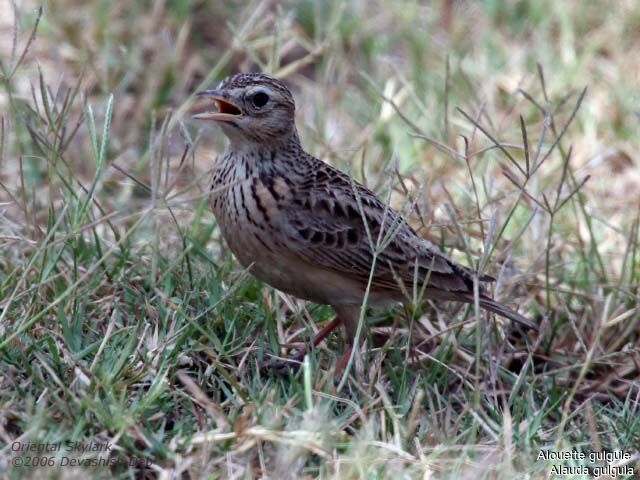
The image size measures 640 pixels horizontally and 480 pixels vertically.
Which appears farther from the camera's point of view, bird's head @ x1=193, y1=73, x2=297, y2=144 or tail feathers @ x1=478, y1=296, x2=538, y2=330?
tail feathers @ x1=478, y1=296, x2=538, y2=330

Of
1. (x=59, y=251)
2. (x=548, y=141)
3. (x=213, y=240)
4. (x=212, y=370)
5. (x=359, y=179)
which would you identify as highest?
(x=548, y=141)

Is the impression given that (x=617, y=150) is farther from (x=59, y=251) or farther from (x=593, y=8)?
(x=59, y=251)

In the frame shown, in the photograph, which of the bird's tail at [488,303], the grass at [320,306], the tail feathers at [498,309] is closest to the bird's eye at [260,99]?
the grass at [320,306]

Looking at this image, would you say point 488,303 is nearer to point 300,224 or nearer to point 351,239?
point 351,239

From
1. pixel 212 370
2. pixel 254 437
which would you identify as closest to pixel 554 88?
pixel 212 370

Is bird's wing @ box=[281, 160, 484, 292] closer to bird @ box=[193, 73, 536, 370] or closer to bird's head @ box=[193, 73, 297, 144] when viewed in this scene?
bird @ box=[193, 73, 536, 370]

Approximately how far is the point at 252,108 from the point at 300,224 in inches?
25.0

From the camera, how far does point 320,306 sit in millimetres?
6195

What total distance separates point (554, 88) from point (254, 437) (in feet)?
17.0

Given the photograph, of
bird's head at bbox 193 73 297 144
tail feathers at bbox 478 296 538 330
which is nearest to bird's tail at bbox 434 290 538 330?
tail feathers at bbox 478 296 538 330

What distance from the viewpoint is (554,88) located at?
8742 millimetres

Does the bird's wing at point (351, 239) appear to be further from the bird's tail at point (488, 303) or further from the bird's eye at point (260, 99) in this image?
the bird's eye at point (260, 99)

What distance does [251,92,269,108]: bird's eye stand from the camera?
555 cm

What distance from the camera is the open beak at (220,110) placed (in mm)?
5332
